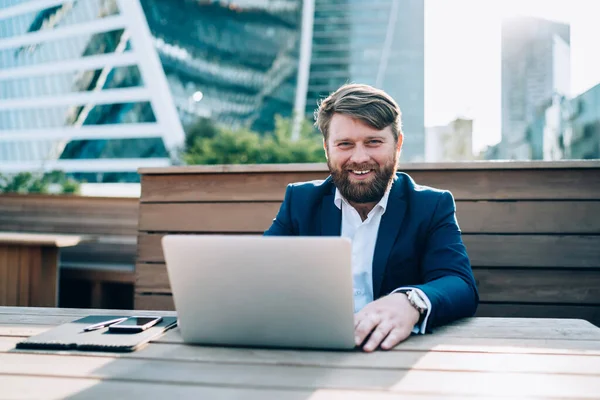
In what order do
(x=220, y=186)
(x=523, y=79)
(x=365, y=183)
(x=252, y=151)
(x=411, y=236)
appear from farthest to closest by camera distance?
(x=252, y=151)
(x=523, y=79)
(x=220, y=186)
(x=365, y=183)
(x=411, y=236)

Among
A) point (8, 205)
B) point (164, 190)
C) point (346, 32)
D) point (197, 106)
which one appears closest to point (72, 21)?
Result: point (197, 106)

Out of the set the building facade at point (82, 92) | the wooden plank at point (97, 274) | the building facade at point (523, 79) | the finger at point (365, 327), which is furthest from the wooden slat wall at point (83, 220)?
the building facade at point (82, 92)

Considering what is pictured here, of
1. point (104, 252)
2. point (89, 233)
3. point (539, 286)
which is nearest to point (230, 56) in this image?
point (89, 233)

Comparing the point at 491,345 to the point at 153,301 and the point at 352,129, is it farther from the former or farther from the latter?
the point at 153,301

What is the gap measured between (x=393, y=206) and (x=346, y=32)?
49.3 m

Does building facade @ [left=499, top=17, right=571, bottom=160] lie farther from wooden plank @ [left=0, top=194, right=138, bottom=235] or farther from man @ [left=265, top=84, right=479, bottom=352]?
man @ [left=265, top=84, right=479, bottom=352]

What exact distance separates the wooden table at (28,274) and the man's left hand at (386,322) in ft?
8.43

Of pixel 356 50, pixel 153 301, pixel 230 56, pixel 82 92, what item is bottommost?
pixel 153 301

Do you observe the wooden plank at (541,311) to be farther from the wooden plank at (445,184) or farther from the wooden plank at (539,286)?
the wooden plank at (445,184)

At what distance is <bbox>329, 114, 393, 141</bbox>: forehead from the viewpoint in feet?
5.35

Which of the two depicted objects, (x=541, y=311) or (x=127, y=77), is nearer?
(x=541, y=311)

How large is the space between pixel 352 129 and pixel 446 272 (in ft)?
1.73

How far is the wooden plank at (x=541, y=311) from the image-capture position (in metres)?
2.18

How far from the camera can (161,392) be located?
2.52ft
